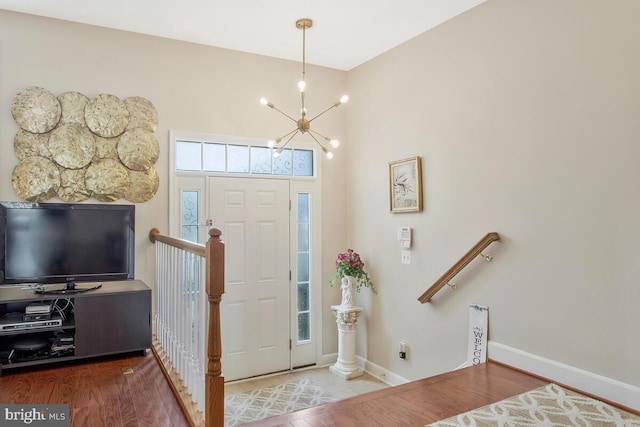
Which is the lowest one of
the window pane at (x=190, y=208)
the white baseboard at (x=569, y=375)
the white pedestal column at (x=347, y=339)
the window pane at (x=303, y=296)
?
the white pedestal column at (x=347, y=339)

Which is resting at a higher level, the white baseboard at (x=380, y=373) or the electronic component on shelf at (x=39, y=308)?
the electronic component on shelf at (x=39, y=308)

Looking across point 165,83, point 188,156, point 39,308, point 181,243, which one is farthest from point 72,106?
point 181,243

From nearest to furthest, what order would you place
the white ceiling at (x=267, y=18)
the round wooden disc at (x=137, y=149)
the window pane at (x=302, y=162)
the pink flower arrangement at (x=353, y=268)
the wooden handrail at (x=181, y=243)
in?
the wooden handrail at (x=181, y=243)
the white ceiling at (x=267, y=18)
the round wooden disc at (x=137, y=149)
the pink flower arrangement at (x=353, y=268)
the window pane at (x=302, y=162)

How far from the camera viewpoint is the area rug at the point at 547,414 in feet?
6.98

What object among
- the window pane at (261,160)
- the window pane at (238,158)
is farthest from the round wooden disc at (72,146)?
the window pane at (261,160)

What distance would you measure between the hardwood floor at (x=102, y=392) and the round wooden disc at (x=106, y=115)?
5.81 ft

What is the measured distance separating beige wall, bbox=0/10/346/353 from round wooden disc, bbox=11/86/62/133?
6cm

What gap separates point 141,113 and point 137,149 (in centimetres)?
32

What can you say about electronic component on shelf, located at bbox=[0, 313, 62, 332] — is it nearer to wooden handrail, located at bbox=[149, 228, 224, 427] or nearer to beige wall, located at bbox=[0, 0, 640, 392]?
beige wall, located at bbox=[0, 0, 640, 392]

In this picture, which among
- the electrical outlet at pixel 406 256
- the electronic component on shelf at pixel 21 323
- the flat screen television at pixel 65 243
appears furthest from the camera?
the electrical outlet at pixel 406 256

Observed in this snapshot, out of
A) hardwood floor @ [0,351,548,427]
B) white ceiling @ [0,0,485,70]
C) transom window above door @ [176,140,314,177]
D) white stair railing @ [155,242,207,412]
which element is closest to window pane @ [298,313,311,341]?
transom window above door @ [176,140,314,177]

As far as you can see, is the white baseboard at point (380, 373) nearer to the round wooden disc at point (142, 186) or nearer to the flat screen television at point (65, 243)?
the flat screen television at point (65, 243)

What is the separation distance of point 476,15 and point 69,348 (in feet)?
12.1

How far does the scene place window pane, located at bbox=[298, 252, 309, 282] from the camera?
14.6 feet
